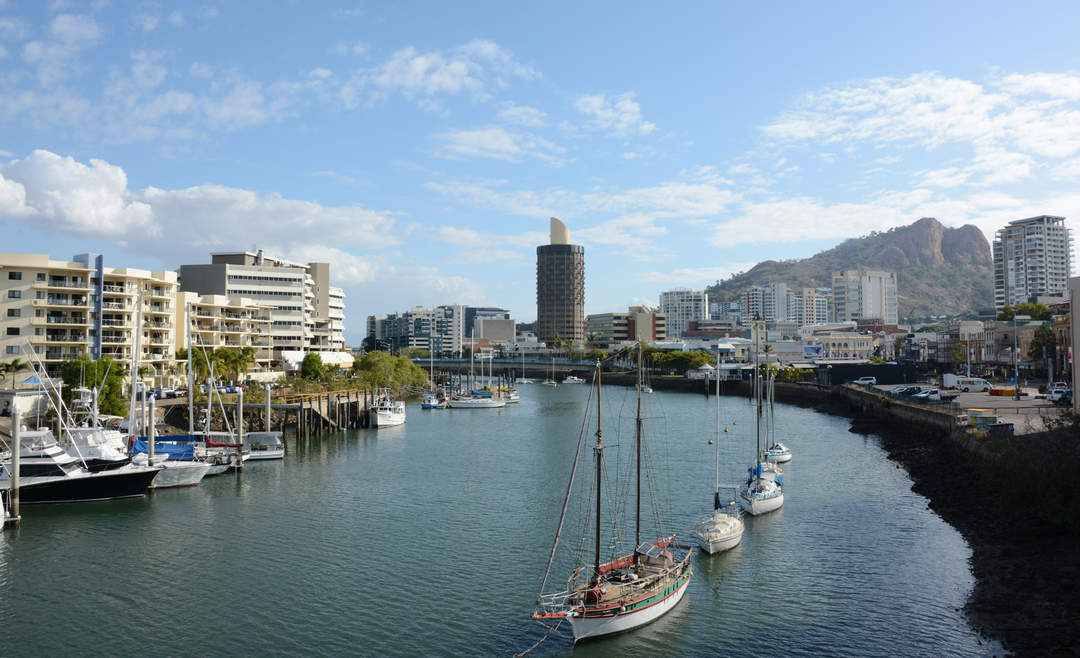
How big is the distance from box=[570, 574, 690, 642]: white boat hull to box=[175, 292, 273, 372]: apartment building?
79366 mm

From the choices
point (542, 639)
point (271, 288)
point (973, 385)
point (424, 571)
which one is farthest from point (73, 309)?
point (973, 385)

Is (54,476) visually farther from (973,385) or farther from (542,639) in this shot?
(973,385)

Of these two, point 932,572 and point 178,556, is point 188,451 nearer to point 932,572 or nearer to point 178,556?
point 178,556

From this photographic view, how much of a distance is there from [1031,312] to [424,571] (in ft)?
560

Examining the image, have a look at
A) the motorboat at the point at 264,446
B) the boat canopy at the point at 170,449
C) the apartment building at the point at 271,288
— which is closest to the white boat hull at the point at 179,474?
the boat canopy at the point at 170,449

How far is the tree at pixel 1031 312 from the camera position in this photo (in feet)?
500

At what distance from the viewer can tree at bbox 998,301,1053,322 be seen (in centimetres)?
15225

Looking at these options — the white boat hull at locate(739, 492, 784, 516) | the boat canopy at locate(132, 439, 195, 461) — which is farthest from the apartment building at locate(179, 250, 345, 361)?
the white boat hull at locate(739, 492, 784, 516)

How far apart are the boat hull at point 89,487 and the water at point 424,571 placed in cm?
99

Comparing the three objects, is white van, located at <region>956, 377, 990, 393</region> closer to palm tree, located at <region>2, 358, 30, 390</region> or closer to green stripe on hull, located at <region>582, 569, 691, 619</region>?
green stripe on hull, located at <region>582, 569, 691, 619</region>

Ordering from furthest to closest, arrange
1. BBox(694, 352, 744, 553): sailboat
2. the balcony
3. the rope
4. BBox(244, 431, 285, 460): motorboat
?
the balcony < BBox(244, 431, 285, 460): motorboat < BBox(694, 352, 744, 553): sailboat < the rope

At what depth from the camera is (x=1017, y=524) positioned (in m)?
34.8

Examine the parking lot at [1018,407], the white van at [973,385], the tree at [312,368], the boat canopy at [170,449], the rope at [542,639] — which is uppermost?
the tree at [312,368]

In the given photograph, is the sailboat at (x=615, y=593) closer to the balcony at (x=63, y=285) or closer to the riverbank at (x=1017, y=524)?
the riverbank at (x=1017, y=524)
